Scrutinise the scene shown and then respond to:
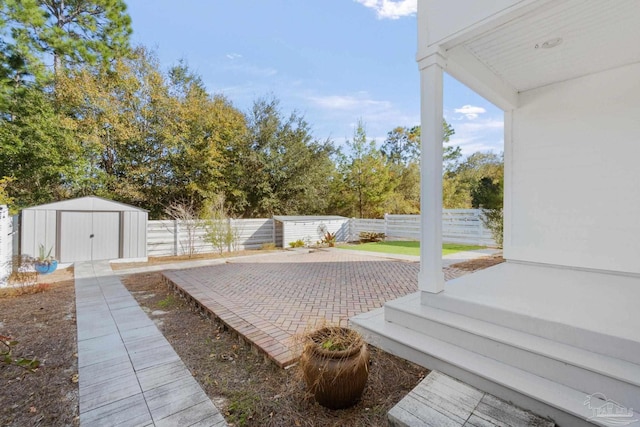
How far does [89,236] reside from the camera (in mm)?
9062

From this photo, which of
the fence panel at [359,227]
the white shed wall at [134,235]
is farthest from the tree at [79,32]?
the fence panel at [359,227]

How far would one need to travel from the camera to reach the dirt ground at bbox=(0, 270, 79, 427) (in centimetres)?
234

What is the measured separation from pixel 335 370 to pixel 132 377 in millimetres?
2061

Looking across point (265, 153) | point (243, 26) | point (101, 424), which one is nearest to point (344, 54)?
point (243, 26)

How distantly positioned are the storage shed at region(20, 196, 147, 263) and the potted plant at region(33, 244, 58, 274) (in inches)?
19.3

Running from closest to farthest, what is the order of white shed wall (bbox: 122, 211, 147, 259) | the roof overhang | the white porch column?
the roof overhang → the white porch column → white shed wall (bbox: 122, 211, 147, 259)

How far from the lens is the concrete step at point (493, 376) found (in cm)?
194

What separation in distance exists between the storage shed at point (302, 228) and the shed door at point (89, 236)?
19.7 ft

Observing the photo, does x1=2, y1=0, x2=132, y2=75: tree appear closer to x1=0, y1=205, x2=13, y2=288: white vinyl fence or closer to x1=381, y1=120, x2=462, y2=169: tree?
x1=0, y1=205, x2=13, y2=288: white vinyl fence

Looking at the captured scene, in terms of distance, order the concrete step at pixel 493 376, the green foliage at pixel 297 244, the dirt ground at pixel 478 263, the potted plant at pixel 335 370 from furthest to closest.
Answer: the green foliage at pixel 297 244 → the dirt ground at pixel 478 263 → the potted plant at pixel 335 370 → the concrete step at pixel 493 376

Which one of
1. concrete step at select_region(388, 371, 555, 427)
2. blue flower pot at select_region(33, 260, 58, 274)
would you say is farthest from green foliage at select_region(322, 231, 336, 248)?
concrete step at select_region(388, 371, 555, 427)

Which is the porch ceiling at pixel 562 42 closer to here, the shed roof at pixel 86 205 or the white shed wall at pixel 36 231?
the shed roof at pixel 86 205

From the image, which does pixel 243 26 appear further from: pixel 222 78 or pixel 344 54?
pixel 222 78

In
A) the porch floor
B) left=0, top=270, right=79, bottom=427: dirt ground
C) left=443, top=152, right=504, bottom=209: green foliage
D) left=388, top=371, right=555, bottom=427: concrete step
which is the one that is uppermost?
left=443, top=152, right=504, bottom=209: green foliage
